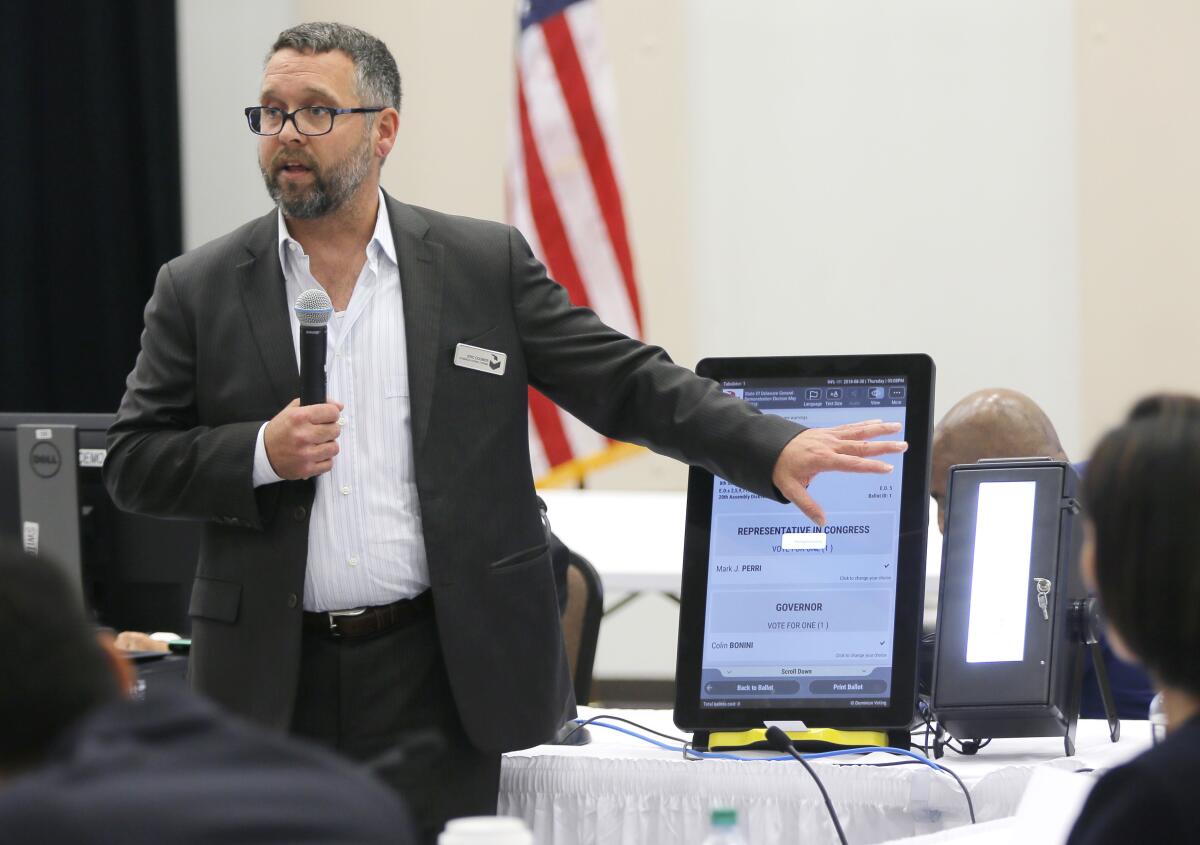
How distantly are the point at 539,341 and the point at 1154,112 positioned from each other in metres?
3.92

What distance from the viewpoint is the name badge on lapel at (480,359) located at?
2260 millimetres

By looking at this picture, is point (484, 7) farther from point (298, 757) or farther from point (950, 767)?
point (298, 757)

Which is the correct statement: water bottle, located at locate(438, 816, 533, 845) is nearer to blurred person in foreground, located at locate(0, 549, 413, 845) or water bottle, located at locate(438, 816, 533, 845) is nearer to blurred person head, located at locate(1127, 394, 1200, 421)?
blurred person in foreground, located at locate(0, 549, 413, 845)

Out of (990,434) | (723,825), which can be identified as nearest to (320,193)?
(723,825)

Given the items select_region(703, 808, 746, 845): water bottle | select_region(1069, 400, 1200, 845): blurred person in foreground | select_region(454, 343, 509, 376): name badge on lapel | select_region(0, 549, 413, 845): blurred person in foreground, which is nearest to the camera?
select_region(0, 549, 413, 845): blurred person in foreground

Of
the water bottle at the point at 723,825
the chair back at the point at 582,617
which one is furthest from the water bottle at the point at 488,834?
the chair back at the point at 582,617

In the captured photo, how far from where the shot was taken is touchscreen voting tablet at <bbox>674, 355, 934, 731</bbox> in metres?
2.39

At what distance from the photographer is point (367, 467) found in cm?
221

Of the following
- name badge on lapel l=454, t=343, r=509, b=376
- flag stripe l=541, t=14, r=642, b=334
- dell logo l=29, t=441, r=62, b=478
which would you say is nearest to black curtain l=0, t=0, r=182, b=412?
flag stripe l=541, t=14, r=642, b=334

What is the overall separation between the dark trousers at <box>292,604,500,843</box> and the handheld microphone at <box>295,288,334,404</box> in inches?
16.0

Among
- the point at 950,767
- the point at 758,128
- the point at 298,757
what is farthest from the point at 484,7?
the point at 298,757

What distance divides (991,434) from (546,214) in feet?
8.15

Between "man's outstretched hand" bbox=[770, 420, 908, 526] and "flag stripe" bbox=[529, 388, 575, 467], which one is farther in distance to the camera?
"flag stripe" bbox=[529, 388, 575, 467]

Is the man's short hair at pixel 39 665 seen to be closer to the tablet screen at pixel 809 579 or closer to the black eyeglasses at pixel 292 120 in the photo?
the black eyeglasses at pixel 292 120
